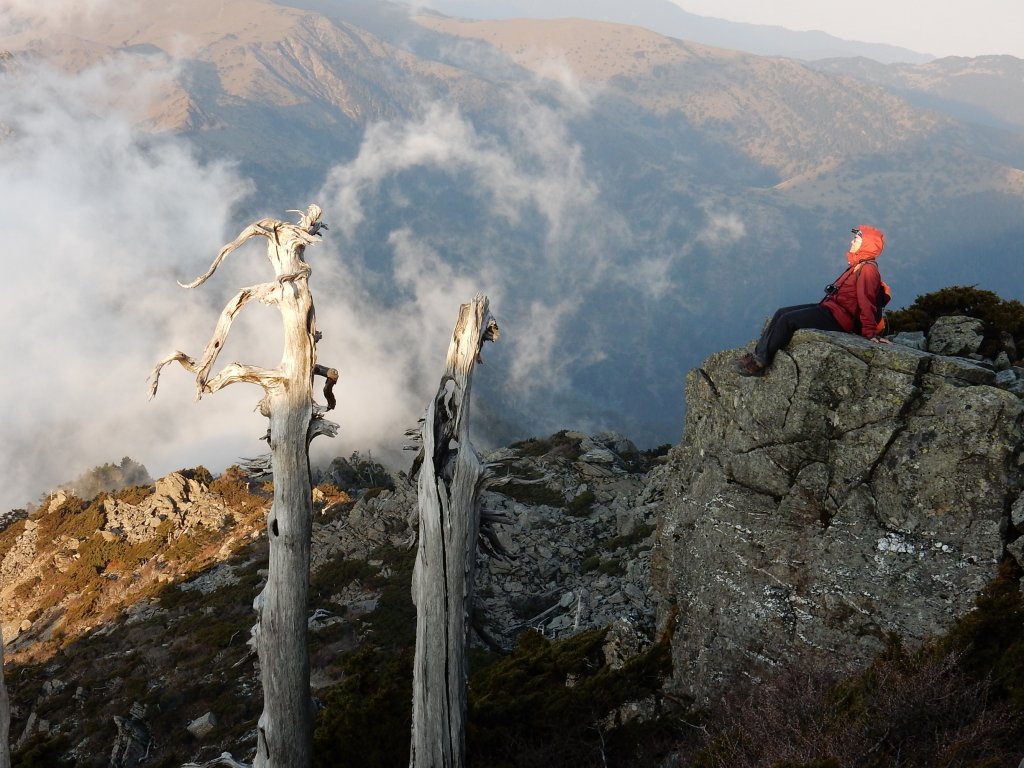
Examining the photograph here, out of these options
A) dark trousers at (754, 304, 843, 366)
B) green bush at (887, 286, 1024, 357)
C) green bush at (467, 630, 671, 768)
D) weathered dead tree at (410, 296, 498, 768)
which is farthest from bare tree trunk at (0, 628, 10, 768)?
green bush at (887, 286, 1024, 357)

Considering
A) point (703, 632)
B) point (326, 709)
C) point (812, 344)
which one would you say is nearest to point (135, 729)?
point (326, 709)

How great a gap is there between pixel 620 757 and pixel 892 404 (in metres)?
5.72

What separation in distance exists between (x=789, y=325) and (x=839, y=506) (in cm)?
251

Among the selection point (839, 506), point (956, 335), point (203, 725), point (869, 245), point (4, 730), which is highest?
point (869, 245)

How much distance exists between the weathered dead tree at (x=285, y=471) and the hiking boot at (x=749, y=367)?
5.92m

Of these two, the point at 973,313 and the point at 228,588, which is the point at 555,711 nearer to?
the point at 973,313

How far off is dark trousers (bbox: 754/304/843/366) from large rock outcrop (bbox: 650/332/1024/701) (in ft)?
0.69

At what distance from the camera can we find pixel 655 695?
9828 mm

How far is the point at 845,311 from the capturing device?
9547 millimetres

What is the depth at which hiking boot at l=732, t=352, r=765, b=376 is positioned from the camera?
9.58m

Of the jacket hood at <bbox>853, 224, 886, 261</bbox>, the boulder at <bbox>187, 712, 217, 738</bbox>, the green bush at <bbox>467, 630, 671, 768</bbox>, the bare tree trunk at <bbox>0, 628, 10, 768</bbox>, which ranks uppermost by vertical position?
the jacket hood at <bbox>853, 224, 886, 261</bbox>

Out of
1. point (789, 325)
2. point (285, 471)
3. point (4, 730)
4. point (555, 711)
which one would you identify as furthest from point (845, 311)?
point (4, 730)

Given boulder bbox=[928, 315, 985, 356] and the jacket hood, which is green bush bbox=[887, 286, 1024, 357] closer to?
boulder bbox=[928, 315, 985, 356]

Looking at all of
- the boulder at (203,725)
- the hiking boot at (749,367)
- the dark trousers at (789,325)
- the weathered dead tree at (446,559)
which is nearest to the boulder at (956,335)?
the dark trousers at (789,325)
